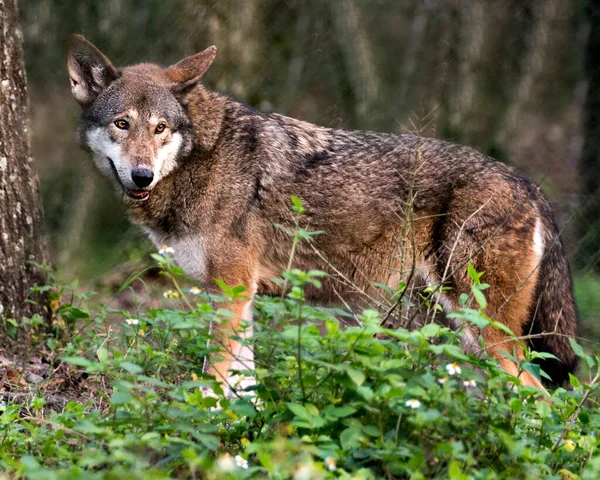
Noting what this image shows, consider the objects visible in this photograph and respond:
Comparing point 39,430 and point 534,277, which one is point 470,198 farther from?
point 39,430

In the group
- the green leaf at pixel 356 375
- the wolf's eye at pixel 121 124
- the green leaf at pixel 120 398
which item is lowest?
the green leaf at pixel 120 398

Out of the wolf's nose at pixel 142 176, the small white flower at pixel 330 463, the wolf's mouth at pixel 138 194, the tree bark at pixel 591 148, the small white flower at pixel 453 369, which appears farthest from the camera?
the tree bark at pixel 591 148

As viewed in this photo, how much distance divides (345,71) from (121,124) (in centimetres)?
405

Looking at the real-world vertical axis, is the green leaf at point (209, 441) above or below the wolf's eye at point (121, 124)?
below

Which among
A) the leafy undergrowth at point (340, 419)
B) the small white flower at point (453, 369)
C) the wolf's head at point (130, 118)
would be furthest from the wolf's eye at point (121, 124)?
the small white flower at point (453, 369)

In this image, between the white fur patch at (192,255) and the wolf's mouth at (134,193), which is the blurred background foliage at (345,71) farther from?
the white fur patch at (192,255)

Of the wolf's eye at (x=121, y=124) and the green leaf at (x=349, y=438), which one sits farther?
the wolf's eye at (x=121, y=124)

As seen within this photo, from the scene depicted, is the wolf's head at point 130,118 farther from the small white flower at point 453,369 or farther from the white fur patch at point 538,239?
the small white flower at point 453,369

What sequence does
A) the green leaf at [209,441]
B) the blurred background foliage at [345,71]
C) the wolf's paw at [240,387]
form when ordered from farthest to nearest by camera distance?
the blurred background foliage at [345,71] → the wolf's paw at [240,387] → the green leaf at [209,441]

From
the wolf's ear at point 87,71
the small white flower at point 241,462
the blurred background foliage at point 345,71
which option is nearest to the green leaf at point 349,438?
the small white flower at point 241,462

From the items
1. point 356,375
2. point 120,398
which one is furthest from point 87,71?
point 356,375

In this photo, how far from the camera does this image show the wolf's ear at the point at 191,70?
4.80 m

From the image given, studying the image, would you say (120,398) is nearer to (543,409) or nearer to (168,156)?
(543,409)

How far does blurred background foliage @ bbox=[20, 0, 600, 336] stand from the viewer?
7.39 meters
